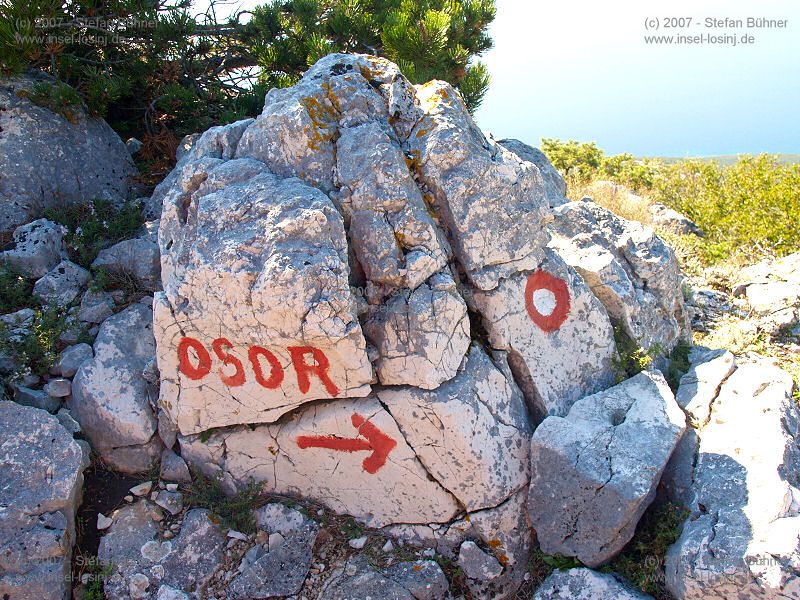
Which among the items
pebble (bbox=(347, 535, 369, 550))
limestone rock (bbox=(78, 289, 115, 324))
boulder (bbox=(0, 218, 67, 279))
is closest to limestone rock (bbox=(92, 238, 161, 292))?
limestone rock (bbox=(78, 289, 115, 324))

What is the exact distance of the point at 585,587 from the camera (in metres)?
3.59

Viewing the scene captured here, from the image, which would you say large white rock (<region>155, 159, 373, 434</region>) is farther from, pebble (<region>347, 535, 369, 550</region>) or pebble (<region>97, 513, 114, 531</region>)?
pebble (<region>347, 535, 369, 550</region>)

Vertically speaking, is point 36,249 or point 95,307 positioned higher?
point 36,249

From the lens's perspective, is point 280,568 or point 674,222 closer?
point 280,568

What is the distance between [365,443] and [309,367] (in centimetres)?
60

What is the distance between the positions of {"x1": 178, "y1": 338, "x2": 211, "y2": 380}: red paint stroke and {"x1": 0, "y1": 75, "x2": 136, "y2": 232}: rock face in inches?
103

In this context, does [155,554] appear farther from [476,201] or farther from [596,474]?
[476,201]

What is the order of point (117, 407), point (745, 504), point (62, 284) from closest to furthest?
1. point (745, 504)
2. point (117, 407)
3. point (62, 284)

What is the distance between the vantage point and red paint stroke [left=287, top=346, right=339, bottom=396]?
153 inches

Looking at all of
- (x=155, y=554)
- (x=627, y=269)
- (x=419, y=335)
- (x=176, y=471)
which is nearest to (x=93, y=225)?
(x=176, y=471)

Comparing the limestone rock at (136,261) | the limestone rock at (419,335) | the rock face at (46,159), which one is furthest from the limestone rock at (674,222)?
the rock face at (46,159)

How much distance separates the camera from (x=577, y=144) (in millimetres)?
13531

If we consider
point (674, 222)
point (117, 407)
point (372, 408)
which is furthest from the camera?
point (674, 222)

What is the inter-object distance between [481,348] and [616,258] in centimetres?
154
